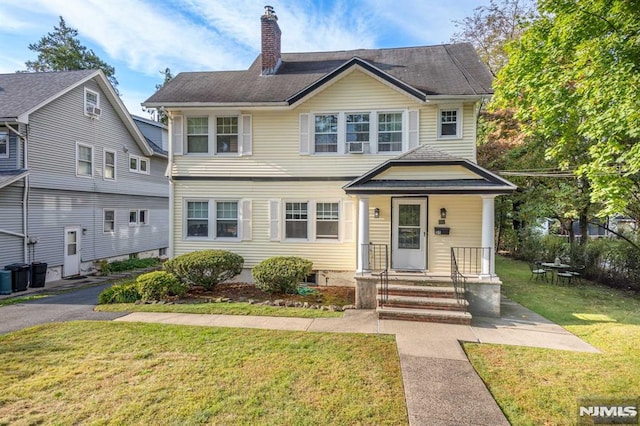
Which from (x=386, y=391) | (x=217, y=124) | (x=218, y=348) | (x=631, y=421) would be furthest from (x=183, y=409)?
(x=217, y=124)

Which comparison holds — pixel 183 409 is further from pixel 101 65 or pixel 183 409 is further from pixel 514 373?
pixel 101 65

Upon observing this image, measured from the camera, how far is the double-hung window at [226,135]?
37.9 ft

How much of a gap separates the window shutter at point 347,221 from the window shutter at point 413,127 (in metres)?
2.85

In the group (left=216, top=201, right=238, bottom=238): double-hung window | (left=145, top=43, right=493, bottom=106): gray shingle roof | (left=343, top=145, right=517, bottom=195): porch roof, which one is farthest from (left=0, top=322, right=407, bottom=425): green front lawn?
(left=145, top=43, right=493, bottom=106): gray shingle roof

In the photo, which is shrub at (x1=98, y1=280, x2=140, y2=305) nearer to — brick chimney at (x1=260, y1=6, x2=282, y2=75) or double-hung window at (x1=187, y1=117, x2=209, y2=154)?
double-hung window at (x1=187, y1=117, x2=209, y2=154)

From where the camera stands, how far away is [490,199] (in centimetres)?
873

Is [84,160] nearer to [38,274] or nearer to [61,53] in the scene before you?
[38,274]

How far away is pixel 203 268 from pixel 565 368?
352 inches

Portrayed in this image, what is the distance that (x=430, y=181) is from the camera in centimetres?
912

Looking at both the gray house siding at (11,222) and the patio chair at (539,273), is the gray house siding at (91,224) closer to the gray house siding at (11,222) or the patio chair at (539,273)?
the gray house siding at (11,222)

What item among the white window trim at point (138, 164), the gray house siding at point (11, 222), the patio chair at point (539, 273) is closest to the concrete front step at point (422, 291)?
the patio chair at point (539, 273)

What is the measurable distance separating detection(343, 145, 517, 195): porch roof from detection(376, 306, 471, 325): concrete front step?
3.16 metres

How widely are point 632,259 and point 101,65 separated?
42.7 meters

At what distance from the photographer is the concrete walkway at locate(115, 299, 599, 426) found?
13.6ft
